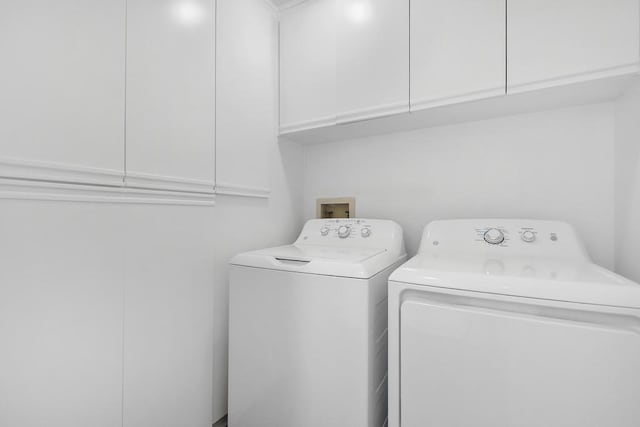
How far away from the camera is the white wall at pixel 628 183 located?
104 centimetres

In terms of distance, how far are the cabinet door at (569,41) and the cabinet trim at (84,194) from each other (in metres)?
1.43

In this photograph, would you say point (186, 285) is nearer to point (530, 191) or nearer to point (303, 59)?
point (303, 59)

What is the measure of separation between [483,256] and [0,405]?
164 cm

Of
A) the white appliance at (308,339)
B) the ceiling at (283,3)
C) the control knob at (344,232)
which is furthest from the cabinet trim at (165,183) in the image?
the ceiling at (283,3)

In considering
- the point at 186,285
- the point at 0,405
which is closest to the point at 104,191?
the point at 186,285

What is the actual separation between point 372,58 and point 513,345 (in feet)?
4.34

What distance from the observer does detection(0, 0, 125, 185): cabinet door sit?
2.52 feet

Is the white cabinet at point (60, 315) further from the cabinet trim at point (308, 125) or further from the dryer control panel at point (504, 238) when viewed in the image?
the dryer control panel at point (504, 238)

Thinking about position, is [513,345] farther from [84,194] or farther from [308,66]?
[308,66]

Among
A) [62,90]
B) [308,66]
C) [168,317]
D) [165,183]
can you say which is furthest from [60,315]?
[308,66]

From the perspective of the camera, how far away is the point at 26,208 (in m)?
0.80

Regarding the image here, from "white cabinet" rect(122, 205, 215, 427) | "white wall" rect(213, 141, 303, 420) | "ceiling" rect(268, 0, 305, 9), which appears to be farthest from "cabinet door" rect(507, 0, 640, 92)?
"white cabinet" rect(122, 205, 215, 427)

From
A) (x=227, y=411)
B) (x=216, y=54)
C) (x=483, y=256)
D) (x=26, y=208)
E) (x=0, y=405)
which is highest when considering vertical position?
(x=216, y=54)

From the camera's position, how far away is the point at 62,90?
2.82ft
